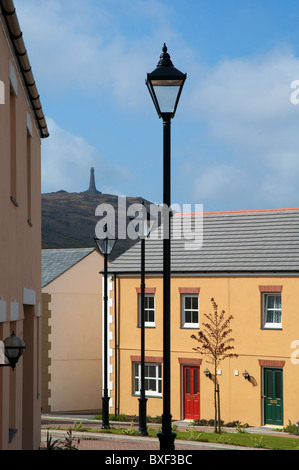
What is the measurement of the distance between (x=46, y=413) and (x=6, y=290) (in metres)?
26.5

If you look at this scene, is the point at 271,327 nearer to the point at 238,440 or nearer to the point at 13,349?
the point at 238,440

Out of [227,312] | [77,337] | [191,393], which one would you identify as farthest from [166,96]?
[77,337]

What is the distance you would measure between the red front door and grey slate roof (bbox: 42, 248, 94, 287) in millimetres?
8716

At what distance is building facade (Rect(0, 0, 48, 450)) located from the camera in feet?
35.1

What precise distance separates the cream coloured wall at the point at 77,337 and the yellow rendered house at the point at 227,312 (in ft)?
11.8

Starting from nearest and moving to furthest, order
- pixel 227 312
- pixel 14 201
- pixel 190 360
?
pixel 14 201 < pixel 227 312 < pixel 190 360

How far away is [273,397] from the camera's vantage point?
1174 inches

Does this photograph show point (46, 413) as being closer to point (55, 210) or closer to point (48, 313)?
point (48, 313)

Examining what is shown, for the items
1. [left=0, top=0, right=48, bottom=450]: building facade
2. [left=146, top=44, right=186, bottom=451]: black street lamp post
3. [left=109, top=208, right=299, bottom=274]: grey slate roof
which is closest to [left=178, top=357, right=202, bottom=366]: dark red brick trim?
[left=109, top=208, right=299, bottom=274]: grey slate roof

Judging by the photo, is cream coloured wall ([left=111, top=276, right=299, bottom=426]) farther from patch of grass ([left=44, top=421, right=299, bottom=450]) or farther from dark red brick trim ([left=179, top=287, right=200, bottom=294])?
patch of grass ([left=44, top=421, right=299, bottom=450])

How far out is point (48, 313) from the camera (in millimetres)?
36688

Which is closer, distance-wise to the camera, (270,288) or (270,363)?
(270,363)

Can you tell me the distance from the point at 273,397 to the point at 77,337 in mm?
11852

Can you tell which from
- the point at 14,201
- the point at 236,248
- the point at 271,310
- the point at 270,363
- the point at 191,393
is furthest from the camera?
the point at 236,248
